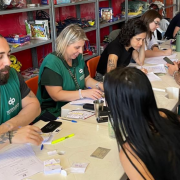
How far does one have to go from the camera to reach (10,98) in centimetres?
176

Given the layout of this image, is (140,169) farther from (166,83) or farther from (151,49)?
(151,49)

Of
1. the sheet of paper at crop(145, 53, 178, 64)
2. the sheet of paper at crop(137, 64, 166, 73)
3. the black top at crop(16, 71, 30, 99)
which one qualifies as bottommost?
the sheet of paper at crop(137, 64, 166, 73)

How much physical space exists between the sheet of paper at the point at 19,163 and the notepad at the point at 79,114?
0.45 m

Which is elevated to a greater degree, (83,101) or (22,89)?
(22,89)

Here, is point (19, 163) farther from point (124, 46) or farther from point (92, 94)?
point (124, 46)

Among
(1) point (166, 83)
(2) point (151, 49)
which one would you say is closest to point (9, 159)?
(1) point (166, 83)

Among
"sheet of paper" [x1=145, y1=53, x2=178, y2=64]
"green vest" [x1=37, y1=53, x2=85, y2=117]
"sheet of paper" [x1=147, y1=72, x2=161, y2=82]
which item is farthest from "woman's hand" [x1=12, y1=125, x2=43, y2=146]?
"sheet of paper" [x1=145, y1=53, x2=178, y2=64]

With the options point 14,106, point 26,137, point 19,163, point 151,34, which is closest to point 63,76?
point 14,106

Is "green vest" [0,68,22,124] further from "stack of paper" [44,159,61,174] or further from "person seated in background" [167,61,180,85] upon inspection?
"person seated in background" [167,61,180,85]

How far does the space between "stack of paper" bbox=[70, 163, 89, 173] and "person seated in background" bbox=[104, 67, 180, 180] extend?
0.26m

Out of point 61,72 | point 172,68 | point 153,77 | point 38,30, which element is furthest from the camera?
point 38,30

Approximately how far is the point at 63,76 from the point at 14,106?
2.00 ft

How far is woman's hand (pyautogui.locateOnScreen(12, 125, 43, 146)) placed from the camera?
4.59 ft

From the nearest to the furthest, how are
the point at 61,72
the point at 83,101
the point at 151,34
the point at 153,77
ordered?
the point at 83,101, the point at 61,72, the point at 153,77, the point at 151,34
